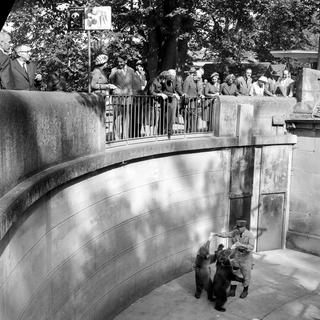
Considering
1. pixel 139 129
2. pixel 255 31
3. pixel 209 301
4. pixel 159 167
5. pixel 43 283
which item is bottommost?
pixel 209 301

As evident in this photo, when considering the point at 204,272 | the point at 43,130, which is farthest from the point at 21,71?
the point at 204,272

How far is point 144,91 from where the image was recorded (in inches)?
520

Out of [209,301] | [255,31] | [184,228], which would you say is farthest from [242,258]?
[255,31]

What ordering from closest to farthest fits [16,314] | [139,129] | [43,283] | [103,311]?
[16,314], [43,283], [103,311], [139,129]

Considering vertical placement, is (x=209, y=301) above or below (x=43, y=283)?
below

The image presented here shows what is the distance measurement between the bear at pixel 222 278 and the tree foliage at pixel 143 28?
308 inches

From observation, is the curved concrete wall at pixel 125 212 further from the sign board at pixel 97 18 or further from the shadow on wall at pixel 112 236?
the sign board at pixel 97 18

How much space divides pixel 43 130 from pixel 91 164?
1.68 meters

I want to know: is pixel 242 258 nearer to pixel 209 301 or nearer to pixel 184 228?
pixel 209 301

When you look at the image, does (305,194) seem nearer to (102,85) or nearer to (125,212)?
(125,212)

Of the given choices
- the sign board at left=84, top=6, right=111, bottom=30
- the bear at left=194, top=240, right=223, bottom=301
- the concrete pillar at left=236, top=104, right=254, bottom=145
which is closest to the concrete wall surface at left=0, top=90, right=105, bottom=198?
the sign board at left=84, top=6, right=111, bottom=30

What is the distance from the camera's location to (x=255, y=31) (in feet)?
69.3

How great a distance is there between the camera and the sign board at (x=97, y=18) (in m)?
9.19

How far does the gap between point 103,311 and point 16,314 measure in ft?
12.8
